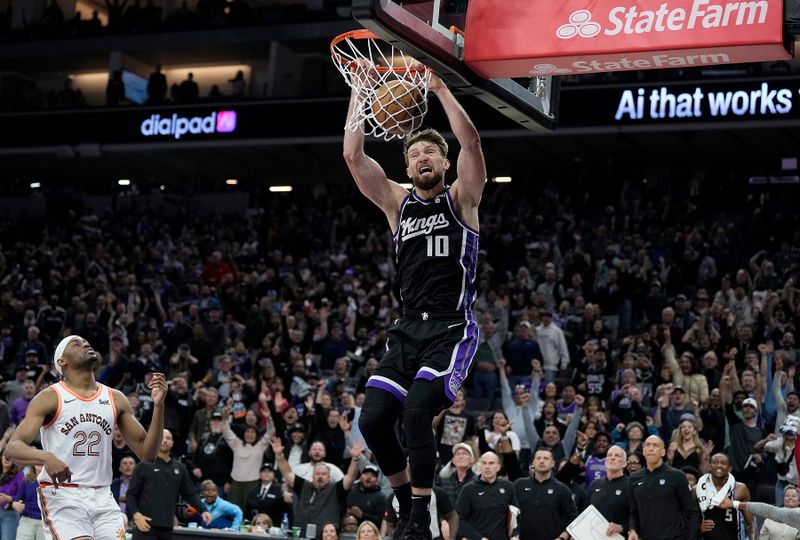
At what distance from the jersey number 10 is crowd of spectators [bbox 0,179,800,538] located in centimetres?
583

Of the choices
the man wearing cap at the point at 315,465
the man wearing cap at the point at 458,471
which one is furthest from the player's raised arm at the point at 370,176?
the man wearing cap at the point at 315,465

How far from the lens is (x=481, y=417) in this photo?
598 inches

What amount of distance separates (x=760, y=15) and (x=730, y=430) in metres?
9.59

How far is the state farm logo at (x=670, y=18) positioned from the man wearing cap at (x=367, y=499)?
8.88m

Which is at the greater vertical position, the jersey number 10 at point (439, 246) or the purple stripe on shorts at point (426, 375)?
the jersey number 10 at point (439, 246)

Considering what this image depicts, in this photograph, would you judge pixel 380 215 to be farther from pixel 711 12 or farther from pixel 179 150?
pixel 711 12

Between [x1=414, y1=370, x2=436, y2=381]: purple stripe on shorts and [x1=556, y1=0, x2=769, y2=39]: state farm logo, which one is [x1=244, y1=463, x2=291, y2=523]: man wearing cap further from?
[x1=556, y1=0, x2=769, y2=39]: state farm logo

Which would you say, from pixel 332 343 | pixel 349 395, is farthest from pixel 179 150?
pixel 349 395

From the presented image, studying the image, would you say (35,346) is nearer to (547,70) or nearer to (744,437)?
(744,437)

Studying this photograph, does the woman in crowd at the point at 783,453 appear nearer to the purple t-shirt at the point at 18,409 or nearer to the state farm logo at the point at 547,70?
the state farm logo at the point at 547,70

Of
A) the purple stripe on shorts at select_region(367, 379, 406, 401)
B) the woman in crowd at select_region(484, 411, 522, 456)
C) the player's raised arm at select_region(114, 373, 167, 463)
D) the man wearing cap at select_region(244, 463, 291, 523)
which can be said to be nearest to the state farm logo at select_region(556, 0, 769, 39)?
the purple stripe on shorts at select_region(367, 379, 406, 401)

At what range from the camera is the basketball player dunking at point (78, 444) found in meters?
7.66

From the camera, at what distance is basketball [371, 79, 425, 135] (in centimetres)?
644

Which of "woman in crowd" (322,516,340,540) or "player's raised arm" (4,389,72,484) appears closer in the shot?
"player's raised arm" (4,389,72,484)
